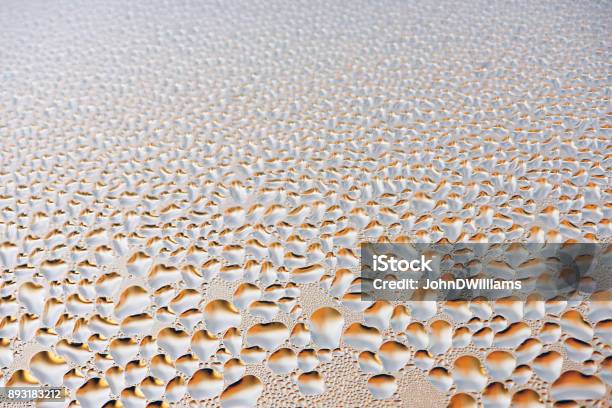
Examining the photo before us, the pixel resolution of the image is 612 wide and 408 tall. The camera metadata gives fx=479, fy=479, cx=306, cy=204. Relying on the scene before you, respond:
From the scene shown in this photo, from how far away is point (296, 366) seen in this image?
0.80 feet

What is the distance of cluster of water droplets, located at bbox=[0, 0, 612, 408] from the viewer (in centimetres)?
24

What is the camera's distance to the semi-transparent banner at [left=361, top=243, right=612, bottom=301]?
0.26 metres

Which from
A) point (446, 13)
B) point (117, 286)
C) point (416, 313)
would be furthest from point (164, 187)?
point (446, 13)

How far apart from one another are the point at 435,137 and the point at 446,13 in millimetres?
250

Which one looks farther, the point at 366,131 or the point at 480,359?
the point at 366,131

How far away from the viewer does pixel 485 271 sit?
0.90ft

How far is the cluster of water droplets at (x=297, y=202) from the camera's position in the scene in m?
0.24

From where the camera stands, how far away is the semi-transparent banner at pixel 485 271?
0.26 metres

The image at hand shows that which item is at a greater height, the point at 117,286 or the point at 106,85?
the point at 106,85

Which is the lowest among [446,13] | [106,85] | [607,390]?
[607,390]

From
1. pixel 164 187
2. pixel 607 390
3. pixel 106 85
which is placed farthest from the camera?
pixel 106 85

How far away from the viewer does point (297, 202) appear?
0.32 metres

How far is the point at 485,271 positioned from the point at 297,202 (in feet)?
0.41

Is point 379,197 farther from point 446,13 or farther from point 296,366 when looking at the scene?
point 446,13
